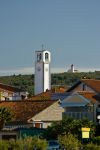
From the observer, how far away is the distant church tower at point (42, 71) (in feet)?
365

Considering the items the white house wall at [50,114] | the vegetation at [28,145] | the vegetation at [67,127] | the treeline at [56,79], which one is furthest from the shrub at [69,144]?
the treeline at [56,79]

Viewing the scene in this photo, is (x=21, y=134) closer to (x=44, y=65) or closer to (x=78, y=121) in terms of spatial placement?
(x=78, y=121)

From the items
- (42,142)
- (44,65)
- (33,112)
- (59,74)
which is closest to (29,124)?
(33,112)

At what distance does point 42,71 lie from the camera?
365ft

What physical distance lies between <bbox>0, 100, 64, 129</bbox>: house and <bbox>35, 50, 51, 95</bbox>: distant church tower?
1937 inches

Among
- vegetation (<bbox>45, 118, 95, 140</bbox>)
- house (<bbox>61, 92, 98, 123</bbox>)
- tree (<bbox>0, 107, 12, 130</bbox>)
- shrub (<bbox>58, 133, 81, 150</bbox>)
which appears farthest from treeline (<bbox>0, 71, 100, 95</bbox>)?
shrub (<bbox>58, 133, 81, 150</bbox>)

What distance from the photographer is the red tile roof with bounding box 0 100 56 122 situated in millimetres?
58188

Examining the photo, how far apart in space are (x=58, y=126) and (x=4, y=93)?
2087 inches

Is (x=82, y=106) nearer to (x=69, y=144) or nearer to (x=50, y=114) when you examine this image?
(x=50, y=114)

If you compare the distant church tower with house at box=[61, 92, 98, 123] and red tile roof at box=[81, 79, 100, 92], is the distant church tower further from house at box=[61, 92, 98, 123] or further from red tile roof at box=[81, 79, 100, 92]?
house at box=[61, 92, 98, 123]

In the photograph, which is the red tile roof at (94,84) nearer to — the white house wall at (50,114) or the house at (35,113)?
the white house wall at (50,114)

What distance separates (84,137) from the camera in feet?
135

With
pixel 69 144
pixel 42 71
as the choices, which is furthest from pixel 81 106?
pixel 42 71

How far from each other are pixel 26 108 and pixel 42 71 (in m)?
51.4
